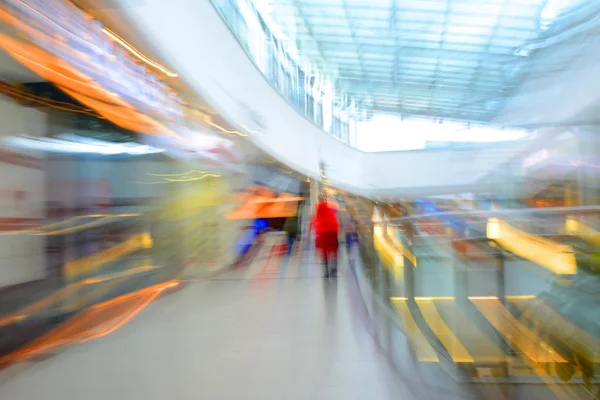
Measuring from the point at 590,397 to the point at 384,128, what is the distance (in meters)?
38.1

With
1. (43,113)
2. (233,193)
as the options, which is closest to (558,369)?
(43,113)

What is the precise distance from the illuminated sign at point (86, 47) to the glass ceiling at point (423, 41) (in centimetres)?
765

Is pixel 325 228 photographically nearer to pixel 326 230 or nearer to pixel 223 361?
pixel 326 230

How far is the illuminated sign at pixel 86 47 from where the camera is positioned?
4.30 meters

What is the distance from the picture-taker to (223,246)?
12086mm

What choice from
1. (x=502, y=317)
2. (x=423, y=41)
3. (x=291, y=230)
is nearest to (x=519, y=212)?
(x=502, y=317)

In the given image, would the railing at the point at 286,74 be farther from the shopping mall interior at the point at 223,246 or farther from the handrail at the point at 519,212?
the handrail at the point at 519,212

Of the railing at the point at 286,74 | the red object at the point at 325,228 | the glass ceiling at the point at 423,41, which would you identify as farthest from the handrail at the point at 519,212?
the railing at the point at 286,74

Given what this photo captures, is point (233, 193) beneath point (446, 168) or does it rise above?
beneath

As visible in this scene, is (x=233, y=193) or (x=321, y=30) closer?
(x=233, y=193)

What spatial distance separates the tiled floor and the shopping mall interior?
3cm

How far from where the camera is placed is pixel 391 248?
666 centimetres

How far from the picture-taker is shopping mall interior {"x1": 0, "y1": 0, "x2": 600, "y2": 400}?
12.5 feet

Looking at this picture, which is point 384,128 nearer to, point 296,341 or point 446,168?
point 446,168
